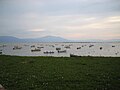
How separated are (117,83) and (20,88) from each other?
8.22 meters

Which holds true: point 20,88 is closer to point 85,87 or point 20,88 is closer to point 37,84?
point 37,84

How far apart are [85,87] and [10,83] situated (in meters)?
6.63

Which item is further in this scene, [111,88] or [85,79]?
[85,79]

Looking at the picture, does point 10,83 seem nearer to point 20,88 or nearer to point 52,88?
point 20,88

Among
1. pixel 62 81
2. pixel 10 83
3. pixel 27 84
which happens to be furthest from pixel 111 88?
pixel 10 83

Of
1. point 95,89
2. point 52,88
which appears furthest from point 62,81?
point 95,89

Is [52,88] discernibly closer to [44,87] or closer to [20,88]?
[44,87]

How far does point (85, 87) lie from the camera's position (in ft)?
42.6

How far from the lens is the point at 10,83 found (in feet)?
47.1

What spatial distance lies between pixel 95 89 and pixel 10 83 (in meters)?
7.43

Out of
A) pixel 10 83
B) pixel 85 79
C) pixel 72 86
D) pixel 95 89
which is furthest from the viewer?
pixel 85 79

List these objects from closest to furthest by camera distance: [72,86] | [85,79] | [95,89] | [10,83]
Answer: [95,89], [72,86], [10,83], [85,79]

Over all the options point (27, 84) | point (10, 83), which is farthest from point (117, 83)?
point (10, 83)

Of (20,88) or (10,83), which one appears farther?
(10,83)
